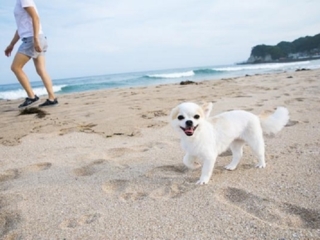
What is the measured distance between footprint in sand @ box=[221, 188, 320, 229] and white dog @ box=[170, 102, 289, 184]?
404mm

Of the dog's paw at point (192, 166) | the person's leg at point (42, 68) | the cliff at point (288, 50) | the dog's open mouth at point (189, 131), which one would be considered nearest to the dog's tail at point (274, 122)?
the dog's paw at point (192, 166)

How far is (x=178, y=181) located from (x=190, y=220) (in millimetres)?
683

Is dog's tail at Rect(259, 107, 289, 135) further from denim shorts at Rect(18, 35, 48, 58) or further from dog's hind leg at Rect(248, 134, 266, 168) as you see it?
denim shorts at Rect(18, 35, 48, 58)

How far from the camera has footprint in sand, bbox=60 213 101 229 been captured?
6.28 ft

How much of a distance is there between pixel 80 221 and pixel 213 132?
1434 mm

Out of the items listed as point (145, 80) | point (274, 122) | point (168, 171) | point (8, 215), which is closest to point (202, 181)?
point (168, 171)

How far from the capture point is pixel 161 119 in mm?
4879

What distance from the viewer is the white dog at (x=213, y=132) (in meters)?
2.53

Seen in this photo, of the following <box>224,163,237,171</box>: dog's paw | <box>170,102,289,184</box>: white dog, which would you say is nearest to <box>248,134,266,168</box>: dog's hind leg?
<box>170,102,289,184</box>: white dog

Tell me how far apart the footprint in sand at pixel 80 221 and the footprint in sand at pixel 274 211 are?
99cm

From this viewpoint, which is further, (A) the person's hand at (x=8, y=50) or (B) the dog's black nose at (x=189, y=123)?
(A) the person's hand at (x=8, y=50)

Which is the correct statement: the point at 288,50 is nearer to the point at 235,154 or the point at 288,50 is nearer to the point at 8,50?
the point at 8,50

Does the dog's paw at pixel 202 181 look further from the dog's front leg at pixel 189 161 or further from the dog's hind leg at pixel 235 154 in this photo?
the dog's hind leg at pixel 235 154

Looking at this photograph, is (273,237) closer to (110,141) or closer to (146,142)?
(146,142)
